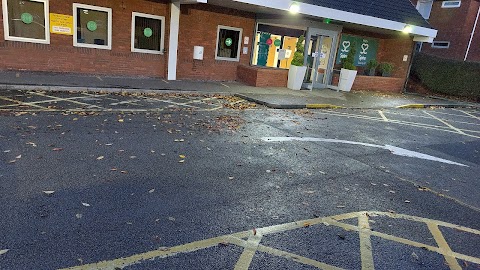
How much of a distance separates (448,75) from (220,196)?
20581 millimetres

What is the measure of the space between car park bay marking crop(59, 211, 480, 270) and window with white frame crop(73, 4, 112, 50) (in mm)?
11813

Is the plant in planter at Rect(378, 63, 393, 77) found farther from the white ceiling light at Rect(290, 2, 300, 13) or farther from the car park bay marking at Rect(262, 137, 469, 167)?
the car park bay marking at Rect(262, 137, 469, 167)

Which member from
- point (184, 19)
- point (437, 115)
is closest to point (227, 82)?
point (184, 19)

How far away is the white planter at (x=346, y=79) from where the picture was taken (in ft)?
55.9

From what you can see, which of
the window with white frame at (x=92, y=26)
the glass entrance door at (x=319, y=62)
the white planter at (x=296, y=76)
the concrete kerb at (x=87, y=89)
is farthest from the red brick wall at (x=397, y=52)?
the window with white frame at (x=92, y=26)

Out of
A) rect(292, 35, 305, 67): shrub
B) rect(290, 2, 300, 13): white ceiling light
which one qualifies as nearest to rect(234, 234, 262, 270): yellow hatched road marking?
rect(290, 2, 300, 13): white ceiling light

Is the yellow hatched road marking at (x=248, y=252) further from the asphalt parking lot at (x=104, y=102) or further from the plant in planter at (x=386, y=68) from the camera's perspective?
the plant in planter at (x=386, y=68)

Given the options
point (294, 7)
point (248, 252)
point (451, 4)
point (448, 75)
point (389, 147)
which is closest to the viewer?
point (248, 252)

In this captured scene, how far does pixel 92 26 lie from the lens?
41.9ft

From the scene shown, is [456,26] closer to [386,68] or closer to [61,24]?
[386,68]

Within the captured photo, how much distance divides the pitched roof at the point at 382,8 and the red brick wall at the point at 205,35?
126 inches

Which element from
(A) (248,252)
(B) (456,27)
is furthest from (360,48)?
(A) (248,252)

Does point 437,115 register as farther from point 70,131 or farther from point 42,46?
point 42,46

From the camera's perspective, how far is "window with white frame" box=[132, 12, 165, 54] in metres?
13.6
